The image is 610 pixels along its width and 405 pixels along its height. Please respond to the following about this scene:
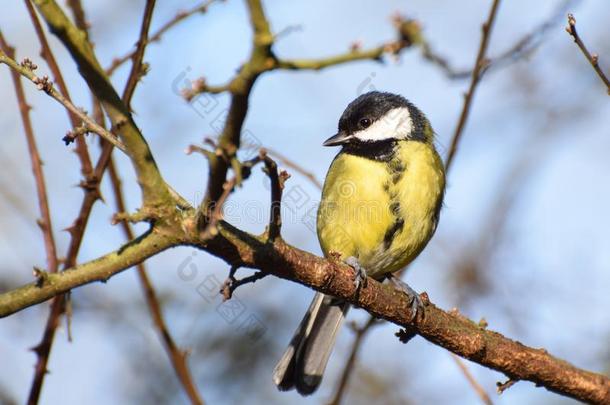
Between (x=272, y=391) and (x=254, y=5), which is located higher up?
(x=272, y=391)

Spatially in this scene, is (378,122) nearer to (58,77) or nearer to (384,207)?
(384,207)

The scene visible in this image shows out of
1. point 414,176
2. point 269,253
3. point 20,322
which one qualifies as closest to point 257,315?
point 20,322

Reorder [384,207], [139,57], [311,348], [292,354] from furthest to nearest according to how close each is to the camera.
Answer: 1. [311,348]
2. [292,354]
3. [384,207]
4. [139,57]

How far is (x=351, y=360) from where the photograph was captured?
3090 mm

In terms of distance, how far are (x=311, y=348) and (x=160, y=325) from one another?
126 cm

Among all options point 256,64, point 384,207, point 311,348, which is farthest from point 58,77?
point 311,348

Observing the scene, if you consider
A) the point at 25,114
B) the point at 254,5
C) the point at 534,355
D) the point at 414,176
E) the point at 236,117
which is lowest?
the point at 236,117

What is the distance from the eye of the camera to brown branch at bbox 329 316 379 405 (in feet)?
9.83

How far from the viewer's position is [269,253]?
85.6 inches

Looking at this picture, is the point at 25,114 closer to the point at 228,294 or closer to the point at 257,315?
the point at 228,294

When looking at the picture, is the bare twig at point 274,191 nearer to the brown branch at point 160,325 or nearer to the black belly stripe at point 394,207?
the brown branch at point 160,325

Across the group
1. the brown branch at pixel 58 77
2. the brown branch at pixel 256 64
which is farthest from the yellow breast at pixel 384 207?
the brown branch at pixel 256 64

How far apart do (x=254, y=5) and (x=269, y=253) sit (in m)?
0.89

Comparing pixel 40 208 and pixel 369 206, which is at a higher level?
pixel 369 206
